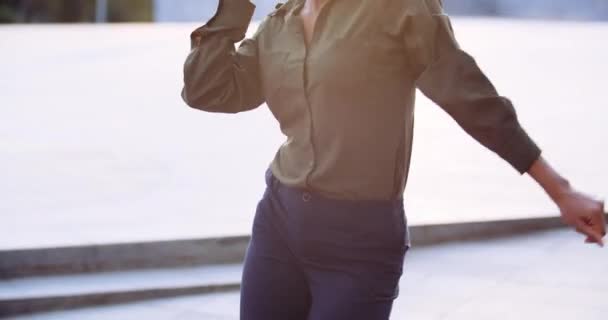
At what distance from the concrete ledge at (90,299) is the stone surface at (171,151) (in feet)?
1.28

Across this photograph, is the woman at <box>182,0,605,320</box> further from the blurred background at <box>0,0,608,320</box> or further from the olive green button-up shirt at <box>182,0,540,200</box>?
the blurred background at <box>0,0,608,320</box>

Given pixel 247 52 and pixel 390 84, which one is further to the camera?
pixel 247 52

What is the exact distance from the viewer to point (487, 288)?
569 centimetres

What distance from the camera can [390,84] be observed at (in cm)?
260

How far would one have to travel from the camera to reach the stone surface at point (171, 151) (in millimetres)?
6469

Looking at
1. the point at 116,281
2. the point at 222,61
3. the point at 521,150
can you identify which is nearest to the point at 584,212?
the point at 521,150

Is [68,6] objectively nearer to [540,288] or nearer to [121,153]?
[121,153]

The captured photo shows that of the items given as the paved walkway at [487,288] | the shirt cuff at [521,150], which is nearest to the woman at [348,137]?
the shirt cuff at [521,150]

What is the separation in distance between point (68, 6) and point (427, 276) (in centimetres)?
1752

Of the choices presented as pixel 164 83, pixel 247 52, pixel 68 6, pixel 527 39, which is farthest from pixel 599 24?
pixel 247 52

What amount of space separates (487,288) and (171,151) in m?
3.62

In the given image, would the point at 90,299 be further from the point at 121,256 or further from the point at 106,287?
the point at 121,256

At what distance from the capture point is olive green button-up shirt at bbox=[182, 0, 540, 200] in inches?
99.2

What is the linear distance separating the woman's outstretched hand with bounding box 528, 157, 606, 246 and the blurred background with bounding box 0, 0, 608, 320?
279 centimetres
